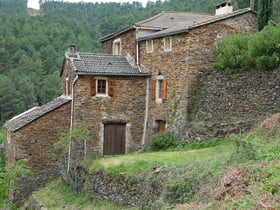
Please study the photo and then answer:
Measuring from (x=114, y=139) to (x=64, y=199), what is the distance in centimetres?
454

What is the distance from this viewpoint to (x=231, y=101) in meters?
17.6

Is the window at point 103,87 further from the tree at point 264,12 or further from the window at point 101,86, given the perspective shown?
the tree at point 264,12

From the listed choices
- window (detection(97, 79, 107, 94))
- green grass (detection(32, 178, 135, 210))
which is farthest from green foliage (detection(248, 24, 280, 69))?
window (detection(97, 79, 107, 94))

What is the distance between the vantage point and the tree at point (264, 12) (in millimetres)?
21531

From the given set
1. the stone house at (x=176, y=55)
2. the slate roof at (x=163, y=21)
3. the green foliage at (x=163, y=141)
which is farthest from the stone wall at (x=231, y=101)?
the slate roof at (x=163, y=21)

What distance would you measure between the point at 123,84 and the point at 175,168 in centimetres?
930

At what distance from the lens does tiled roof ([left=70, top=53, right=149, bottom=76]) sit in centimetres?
2097

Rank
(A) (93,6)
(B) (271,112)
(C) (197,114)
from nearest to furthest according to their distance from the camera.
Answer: (B) (271,112) → (C) (197,114) → (A) (93,6)

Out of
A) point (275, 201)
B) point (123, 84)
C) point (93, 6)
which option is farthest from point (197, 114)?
point (93, 6)

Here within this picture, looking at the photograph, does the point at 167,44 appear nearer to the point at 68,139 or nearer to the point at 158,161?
the point at 68,139

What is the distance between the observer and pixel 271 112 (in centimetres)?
1595

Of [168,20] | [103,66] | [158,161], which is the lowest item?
[158,161]

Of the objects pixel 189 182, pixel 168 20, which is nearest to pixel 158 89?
pixel 168 20

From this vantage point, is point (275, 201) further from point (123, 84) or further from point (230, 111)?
point (123, 84)
